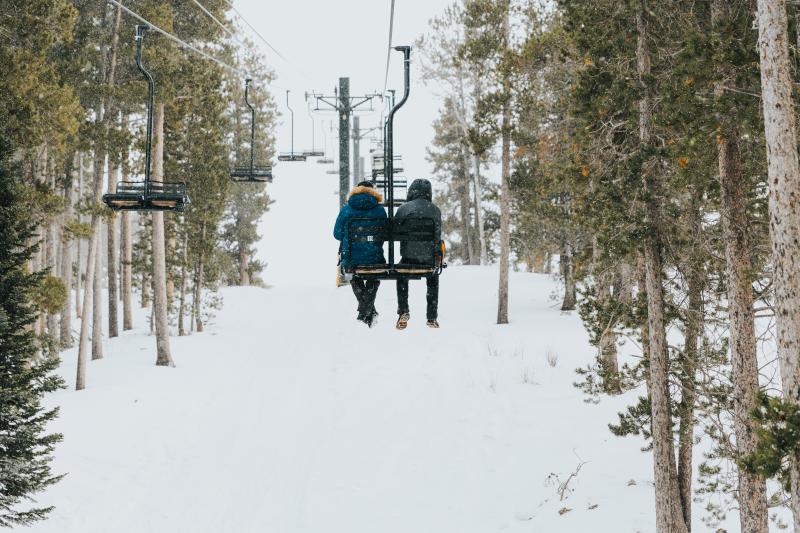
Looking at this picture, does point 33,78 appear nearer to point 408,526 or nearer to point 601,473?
point 408,526

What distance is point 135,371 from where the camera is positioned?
1700 cm

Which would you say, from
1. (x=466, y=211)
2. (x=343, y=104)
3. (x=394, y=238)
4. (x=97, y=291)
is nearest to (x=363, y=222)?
(x=394, y=238)

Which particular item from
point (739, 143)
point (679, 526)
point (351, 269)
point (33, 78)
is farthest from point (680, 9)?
point (33, 78)

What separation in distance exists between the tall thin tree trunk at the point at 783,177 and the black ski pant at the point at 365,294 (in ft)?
15.7

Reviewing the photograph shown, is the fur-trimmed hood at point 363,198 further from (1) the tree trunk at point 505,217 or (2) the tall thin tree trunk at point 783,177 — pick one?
(1) the tree trunk at point 505,217

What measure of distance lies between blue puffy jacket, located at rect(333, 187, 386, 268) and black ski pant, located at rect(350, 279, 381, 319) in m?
0.85

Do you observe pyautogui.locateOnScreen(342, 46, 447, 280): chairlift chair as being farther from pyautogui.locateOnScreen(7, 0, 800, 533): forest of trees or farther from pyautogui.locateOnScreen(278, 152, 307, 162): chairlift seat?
pyautogui.locateOnScreen(278, 152, 307, 162): chairlift seat

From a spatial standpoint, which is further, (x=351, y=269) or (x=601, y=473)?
(x=601, y=473)

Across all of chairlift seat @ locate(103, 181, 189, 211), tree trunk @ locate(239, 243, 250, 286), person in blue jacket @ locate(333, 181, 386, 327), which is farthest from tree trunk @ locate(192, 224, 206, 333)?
person in blue jacket @ locate(333, 181, 386, 327)

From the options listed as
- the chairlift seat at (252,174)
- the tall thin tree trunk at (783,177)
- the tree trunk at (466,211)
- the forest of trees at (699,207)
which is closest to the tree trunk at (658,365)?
the forest of trees at (699,207)

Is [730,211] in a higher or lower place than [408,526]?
higher

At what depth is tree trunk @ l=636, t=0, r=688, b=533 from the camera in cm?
862

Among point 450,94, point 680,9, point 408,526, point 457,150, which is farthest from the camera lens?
point 457,150

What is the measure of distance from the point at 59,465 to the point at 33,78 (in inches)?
298
